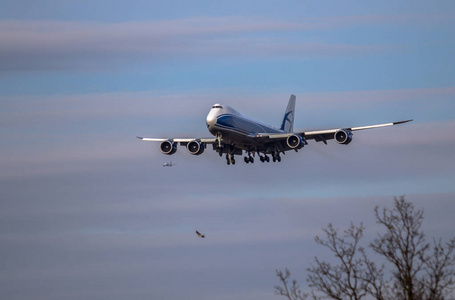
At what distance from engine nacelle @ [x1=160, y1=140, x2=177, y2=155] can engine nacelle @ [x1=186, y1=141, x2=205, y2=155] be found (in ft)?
9.00

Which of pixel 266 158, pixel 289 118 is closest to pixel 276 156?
pixel 266 158

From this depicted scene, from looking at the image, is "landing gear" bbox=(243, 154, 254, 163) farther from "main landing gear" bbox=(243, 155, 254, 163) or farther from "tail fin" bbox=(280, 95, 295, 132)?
"tail fin" bbox=(280, 95, 295, 132)

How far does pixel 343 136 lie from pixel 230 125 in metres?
13.1

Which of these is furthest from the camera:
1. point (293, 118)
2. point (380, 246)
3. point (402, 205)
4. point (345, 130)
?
point (293, 118)

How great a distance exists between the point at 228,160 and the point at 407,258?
199 ft

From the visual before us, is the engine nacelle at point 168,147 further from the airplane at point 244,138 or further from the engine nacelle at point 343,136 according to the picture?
the engine nacelle at point 343,136

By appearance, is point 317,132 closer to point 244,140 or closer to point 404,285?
point 244,140

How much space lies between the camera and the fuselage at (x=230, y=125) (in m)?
94.9

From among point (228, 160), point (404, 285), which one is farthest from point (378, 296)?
point (228, 160)

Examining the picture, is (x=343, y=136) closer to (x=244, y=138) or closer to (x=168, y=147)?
(x=244, y=138)

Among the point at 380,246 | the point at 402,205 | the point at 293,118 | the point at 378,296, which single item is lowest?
the point at 378,296

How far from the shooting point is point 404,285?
1674 inches

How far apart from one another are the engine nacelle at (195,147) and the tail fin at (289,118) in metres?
33.0

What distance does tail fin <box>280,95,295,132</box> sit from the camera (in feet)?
441
